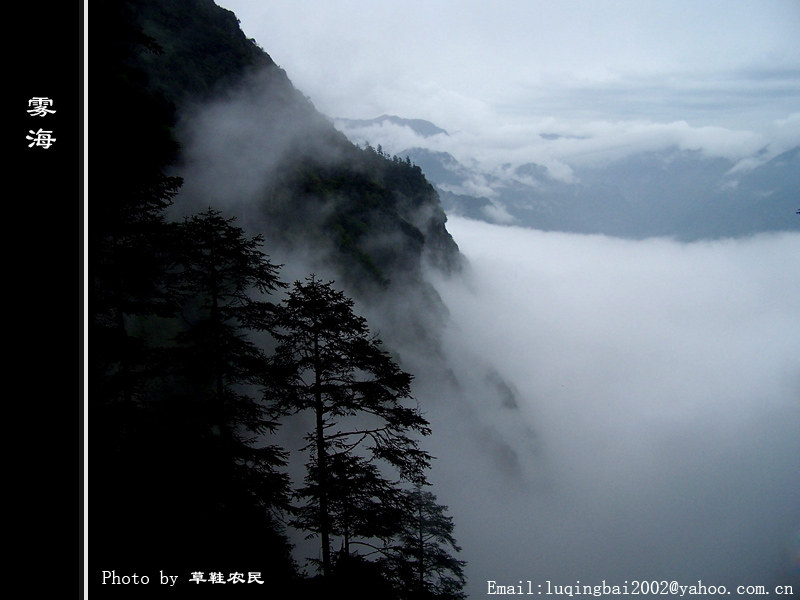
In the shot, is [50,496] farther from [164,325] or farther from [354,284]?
[354,284]

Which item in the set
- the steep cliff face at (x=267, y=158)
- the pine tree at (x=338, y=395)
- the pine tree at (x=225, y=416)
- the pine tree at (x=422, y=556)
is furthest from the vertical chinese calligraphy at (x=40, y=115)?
the steep cliff face at (x=267, y=158)

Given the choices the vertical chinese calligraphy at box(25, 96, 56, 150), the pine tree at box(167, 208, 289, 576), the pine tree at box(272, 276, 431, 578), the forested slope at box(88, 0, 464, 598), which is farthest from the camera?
the pine tree at box(167, 208, 289, 576)

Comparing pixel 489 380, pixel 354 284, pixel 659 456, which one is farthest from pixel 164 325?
pixel 659 456

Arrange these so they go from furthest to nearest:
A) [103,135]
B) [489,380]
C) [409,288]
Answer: [489,380]
[409,288]
[103,135]

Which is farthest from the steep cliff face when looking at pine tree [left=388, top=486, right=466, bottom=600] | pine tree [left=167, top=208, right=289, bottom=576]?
pine tree [left=388, top=486, right=466, bottom=600]

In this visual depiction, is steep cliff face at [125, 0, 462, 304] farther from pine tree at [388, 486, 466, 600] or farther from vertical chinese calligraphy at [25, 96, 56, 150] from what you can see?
vertical chinese calligraphy at [25, 96, 56, 150]

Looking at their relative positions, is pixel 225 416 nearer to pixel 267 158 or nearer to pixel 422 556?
pixel 422 556

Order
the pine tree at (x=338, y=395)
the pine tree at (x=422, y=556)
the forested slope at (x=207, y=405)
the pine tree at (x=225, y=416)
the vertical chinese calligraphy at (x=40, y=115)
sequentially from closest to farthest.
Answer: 1. the vertical chinese calligraphy at (x=40, y=115)
2. the forested slope at (x=207, y=405)
3. the pine tree at (x=338, y=395)
4. the pine tree at (x=225, y=416)
5. the pine tree at (x=422, y=556)

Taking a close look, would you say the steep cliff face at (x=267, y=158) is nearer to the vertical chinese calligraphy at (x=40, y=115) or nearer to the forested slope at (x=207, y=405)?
the forested slope at (x=207, y=405)
